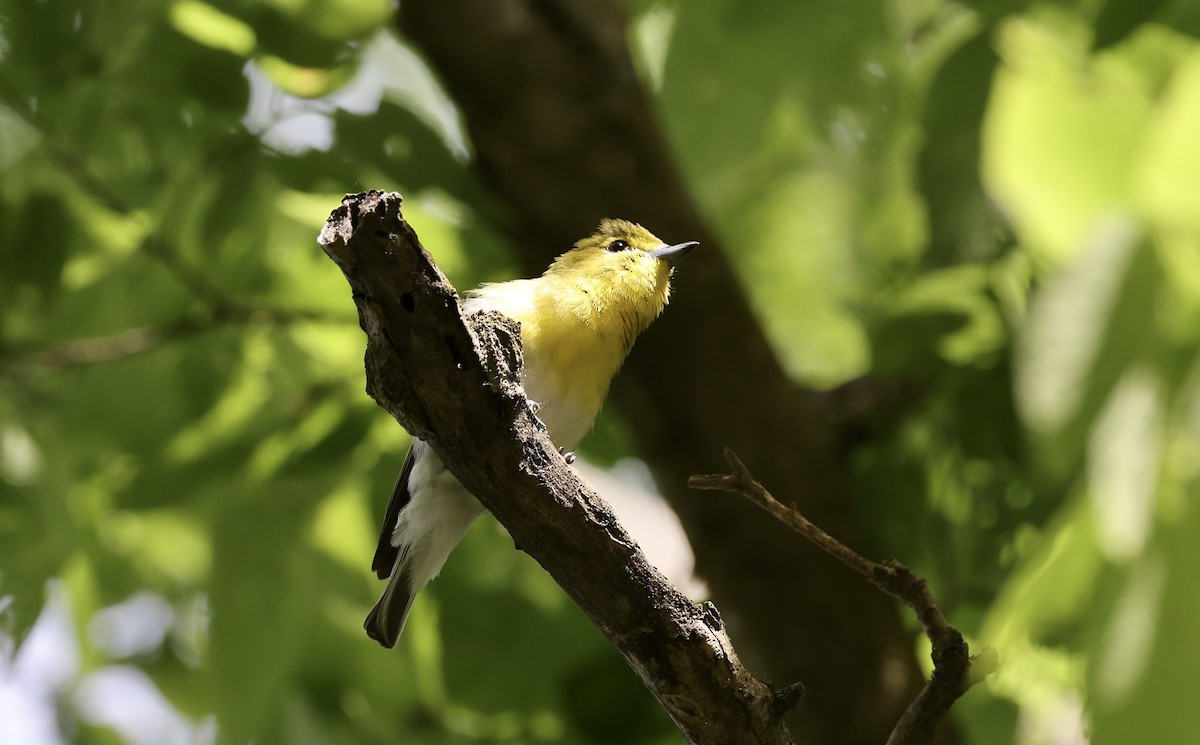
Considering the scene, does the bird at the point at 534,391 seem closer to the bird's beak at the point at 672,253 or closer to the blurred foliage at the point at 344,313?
the bird's beak at the point at 672,253

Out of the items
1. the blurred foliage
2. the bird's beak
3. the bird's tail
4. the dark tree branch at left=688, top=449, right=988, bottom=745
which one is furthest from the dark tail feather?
the dark tree branch at left=688, top=449, right=988, bottom=745

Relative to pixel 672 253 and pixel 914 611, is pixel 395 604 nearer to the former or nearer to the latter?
pixel 672 253

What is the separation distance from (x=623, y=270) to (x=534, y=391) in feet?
1.89

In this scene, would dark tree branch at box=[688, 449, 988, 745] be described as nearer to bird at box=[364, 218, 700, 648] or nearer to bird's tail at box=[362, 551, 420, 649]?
bird at box=[364, 218, 700, 648]

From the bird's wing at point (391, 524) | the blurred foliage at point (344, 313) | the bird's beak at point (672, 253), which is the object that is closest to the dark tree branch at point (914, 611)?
the blurred foliage at point (344, 313)

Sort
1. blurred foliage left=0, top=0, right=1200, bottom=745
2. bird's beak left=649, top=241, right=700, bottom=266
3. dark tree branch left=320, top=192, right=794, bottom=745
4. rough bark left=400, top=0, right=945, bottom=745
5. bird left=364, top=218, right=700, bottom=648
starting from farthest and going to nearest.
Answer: rough bark left=400, top=0, right=945, bottom=745 → bird's beak left=649, top=241, right=700, bottom=266 → blurred foliage left=0, top=0, right=1200, bottom=745 → bird left=364, top=218, right=700, bottom=648 → dark tree branch left=320, top=192, right=794, bottom=745

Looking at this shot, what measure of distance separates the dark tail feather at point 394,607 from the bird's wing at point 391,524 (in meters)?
0.03

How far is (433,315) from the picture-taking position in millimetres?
1625

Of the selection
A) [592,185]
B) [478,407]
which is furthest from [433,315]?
[592,185]

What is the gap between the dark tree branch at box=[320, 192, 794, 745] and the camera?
1583 mm

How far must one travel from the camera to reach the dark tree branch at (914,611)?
181 centimetres

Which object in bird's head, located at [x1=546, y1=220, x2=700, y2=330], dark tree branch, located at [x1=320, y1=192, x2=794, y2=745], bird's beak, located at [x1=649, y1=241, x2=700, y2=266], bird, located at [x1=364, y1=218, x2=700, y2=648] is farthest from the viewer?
bird's beak, located at [x1=649, y1=241, x2=700, y2=266]

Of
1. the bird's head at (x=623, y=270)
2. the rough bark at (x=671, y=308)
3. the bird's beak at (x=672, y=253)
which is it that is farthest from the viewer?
the rough bark at (x=671, y=308)

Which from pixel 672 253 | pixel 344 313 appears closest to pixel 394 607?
pixel 344 313
